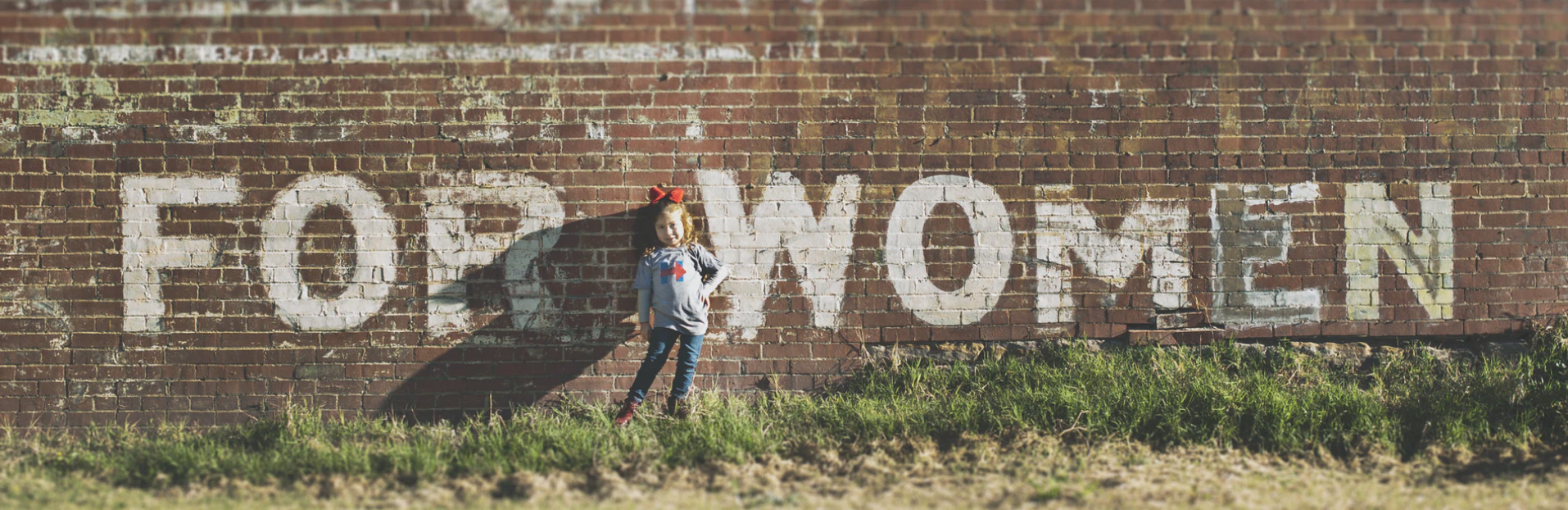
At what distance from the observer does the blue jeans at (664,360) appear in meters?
4.45

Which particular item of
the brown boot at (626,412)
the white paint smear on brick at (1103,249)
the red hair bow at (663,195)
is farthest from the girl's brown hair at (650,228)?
the white paint smear on brick at (1103,249)

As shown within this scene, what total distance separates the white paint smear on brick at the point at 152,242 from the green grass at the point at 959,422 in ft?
2.12

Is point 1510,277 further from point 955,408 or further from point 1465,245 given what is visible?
point 955,408

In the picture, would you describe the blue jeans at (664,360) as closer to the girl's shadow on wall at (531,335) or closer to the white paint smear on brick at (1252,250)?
the girl's shadow on wall at (531,335)

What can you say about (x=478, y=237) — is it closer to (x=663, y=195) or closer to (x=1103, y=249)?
(x=663, y=195)

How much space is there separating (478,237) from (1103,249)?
3.37m

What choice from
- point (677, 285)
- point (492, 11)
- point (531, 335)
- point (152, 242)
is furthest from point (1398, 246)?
point (152, 242)

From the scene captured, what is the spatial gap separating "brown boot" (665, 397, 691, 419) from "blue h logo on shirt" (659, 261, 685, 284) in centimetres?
63

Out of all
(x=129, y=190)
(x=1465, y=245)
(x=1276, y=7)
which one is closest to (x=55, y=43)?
(x=129, y=190)

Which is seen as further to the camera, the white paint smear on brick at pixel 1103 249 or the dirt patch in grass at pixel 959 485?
the white paint smear on brick at pixel 1103 249

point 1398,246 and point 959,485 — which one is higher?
point 1398,246

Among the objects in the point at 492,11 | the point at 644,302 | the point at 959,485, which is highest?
the point at 492,11

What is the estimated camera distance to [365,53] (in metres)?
4.66

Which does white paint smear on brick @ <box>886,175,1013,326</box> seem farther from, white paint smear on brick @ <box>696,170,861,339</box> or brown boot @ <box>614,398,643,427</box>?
brown boot @ <box>614,398,643,427</box>
